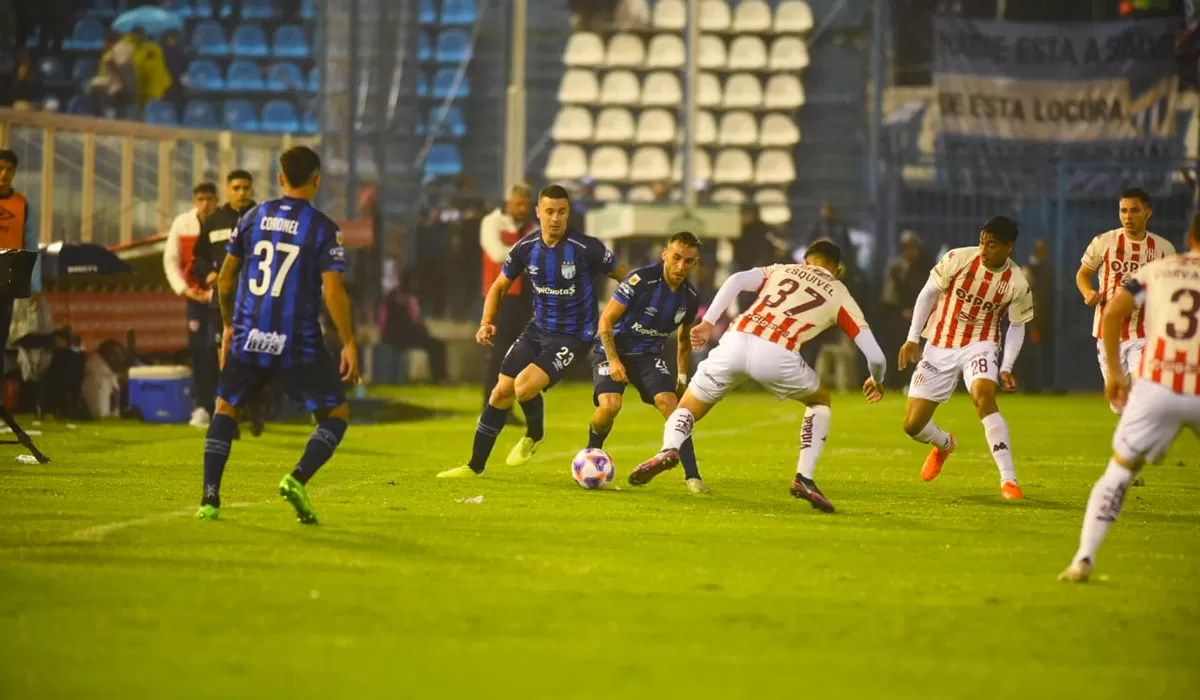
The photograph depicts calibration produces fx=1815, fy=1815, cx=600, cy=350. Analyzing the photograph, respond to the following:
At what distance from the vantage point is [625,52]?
31219 millimetres

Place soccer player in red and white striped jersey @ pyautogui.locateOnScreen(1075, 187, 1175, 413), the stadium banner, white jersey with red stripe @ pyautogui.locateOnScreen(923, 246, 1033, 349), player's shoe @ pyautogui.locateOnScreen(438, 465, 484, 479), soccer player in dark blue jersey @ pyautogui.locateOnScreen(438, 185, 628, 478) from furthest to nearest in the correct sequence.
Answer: the stadium banner, soccer player in red and white striped jersey @ pyautogui.locateOnScreen(1075, 187, 1175, 413), soccer player in dark blue jersey @ pyautogui.locateOnScreen(438, 185, 628, 478), player's shoe @ pyautogui.locateOnScreen(438, 465, 484, 479), white jersey with red stripe @ pyautogui.locateOnScreen(923, 246, 1033, 349)

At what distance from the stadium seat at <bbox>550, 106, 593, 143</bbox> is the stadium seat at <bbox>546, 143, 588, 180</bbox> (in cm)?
17

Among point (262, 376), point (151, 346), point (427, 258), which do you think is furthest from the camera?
point (427, 258)

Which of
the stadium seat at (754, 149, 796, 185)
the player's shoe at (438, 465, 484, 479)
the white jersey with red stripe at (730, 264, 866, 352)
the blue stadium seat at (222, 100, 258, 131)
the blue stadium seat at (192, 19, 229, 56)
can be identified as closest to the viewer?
the white jersey with red stripe at (730, 264, 866, 352)

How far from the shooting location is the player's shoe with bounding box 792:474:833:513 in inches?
415

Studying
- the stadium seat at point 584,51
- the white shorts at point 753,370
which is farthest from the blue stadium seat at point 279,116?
the white shorts at point 753,370

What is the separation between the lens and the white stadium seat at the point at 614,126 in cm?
3092

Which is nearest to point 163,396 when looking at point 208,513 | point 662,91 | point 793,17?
point 208,513

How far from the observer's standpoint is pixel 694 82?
88.5 ft

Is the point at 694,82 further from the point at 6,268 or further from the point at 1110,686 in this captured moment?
the point at 1110,686

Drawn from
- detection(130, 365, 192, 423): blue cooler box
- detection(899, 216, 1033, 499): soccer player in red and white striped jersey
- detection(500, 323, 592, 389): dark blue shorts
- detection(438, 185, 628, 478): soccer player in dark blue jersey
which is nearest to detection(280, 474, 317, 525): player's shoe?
detection(438, 185, 628, 478): soccer player in dark blue jersey

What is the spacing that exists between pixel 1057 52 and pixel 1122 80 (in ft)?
3.51

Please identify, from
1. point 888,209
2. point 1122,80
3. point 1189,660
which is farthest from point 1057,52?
point 1189,660

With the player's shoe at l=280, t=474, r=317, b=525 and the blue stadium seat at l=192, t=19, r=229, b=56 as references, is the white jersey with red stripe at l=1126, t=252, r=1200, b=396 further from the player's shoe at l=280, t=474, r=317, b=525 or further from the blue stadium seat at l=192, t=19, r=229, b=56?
the blue stadium seat at l=192, t=19, r=229, b=56
